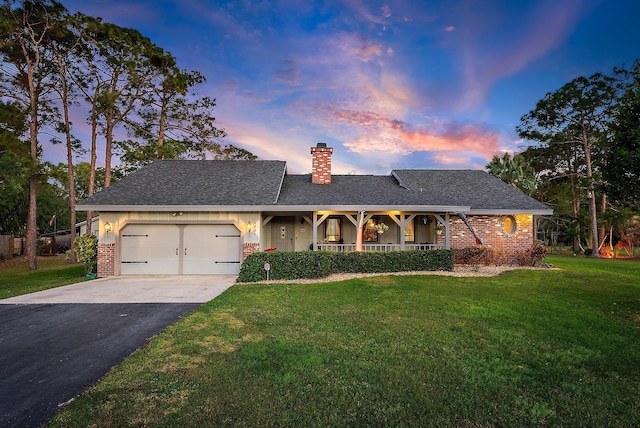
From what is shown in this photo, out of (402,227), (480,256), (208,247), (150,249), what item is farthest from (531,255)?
(150,249)

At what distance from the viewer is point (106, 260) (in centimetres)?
1153

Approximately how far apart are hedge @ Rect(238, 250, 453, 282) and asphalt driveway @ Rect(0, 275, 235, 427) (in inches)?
45.6

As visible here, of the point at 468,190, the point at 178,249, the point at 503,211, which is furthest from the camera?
the point at 468,190

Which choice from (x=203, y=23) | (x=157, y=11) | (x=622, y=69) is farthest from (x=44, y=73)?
(x=622, y=69)

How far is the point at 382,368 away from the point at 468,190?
1401 centimetres

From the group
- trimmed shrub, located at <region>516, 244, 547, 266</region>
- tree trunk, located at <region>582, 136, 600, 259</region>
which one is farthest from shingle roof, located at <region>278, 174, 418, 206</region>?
tree trunk, located at <region>582, 136, 600, 259</region>

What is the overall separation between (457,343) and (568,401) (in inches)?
62.5

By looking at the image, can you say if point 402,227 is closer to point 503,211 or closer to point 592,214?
point 503,211

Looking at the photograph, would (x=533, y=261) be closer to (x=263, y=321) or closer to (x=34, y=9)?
(x=263, y=321)

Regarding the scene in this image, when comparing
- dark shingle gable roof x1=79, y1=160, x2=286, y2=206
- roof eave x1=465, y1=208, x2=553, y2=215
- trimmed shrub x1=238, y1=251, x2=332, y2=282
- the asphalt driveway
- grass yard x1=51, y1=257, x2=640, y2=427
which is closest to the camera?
grass yard x1=51, y1=257, x2=640, y2=427

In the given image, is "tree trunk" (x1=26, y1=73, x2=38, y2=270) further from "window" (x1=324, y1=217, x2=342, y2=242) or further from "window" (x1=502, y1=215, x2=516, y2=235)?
"window" (x1=502, y1=215, x2=516, y2=235)

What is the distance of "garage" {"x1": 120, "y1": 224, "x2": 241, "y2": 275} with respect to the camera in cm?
1179

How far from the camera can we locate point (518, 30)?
1231cm

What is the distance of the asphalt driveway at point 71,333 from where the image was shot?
318 cm
